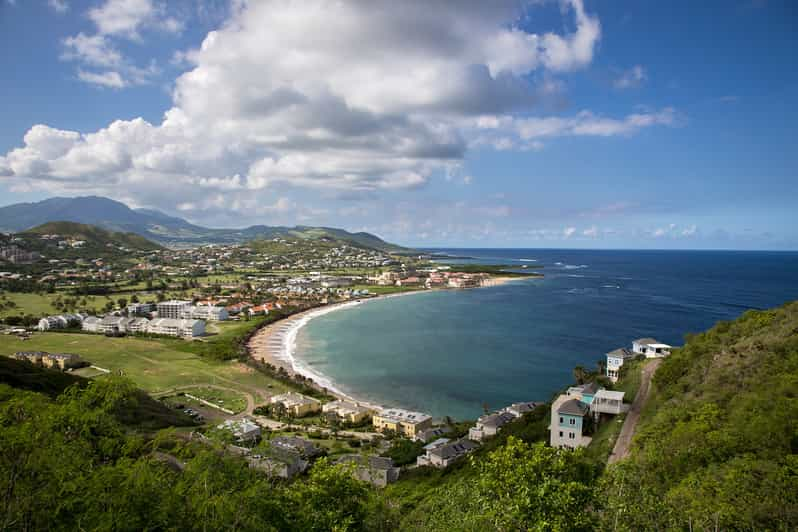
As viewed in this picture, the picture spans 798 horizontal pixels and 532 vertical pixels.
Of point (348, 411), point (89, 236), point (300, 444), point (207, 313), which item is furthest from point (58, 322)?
point (89, 236)

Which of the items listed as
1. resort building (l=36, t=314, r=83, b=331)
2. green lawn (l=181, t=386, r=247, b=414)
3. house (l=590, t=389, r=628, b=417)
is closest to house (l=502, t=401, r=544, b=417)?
house (l=590, t=389, r=628, b=417)

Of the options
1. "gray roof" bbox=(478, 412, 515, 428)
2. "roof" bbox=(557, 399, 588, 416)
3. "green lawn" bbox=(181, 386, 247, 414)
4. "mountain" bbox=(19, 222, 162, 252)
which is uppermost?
"mountain" bbox=(19, 222, 162, 252)

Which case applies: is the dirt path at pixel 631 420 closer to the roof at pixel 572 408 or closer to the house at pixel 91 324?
the roof at pixel 572 408

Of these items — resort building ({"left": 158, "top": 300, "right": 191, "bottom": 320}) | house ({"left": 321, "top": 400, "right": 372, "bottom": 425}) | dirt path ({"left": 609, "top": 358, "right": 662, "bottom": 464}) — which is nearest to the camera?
dirt path ({"left": 609, "top": 358, "right": 662, "bottom": 464})

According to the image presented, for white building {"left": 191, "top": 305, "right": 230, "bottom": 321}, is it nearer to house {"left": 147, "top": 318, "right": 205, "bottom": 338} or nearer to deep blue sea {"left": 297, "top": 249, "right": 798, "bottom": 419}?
house {"left": 147, "top": 318, "right": 205, "bottom": 338}

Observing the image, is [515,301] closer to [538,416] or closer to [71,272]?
[538,416]

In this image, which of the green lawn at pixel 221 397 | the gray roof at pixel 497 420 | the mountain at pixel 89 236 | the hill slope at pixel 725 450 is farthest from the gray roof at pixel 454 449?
the mountain at pixel 89 236
